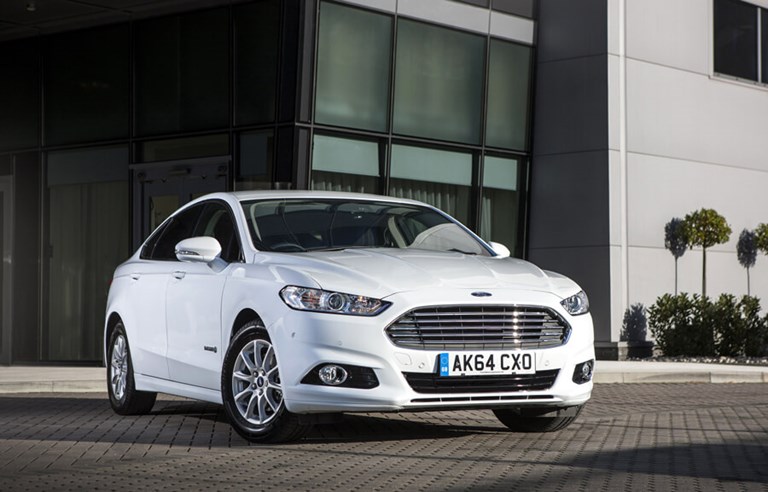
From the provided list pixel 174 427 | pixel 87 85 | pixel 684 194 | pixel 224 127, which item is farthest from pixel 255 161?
pixel 174 427

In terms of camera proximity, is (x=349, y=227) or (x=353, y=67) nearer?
(x=349, y=227)

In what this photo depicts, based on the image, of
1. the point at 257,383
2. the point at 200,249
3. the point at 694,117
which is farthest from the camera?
the point at 694,117

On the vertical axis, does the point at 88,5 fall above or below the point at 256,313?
above

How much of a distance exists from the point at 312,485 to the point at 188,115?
41.2ft

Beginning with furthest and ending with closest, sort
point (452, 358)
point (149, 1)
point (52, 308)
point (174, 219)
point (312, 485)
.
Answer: point (52, 308) → point (149, 1) → point (174, 219) → point (452, 358) → point (312, 485)

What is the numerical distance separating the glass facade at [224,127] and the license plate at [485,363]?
31.2ft

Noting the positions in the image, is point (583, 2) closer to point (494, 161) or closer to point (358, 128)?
point (494, 161)

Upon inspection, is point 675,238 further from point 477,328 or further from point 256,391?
point 256,391

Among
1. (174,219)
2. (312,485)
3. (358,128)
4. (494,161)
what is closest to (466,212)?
(494,161)

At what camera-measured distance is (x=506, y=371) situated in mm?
7773

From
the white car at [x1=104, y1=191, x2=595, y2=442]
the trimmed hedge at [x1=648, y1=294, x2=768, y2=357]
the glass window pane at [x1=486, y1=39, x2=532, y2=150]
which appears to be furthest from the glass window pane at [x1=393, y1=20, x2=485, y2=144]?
the white car at [x1=104, y1=191, x2=595, y2=442]

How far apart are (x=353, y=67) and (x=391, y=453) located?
36.4 feet

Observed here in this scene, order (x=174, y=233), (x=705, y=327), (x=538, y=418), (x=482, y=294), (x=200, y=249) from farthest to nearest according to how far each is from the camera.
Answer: (x=705, y=327), (x=174, y=233), (x=538, y=418), (x=200, y=249), (x=482, y=294)

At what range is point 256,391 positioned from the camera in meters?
7.97
